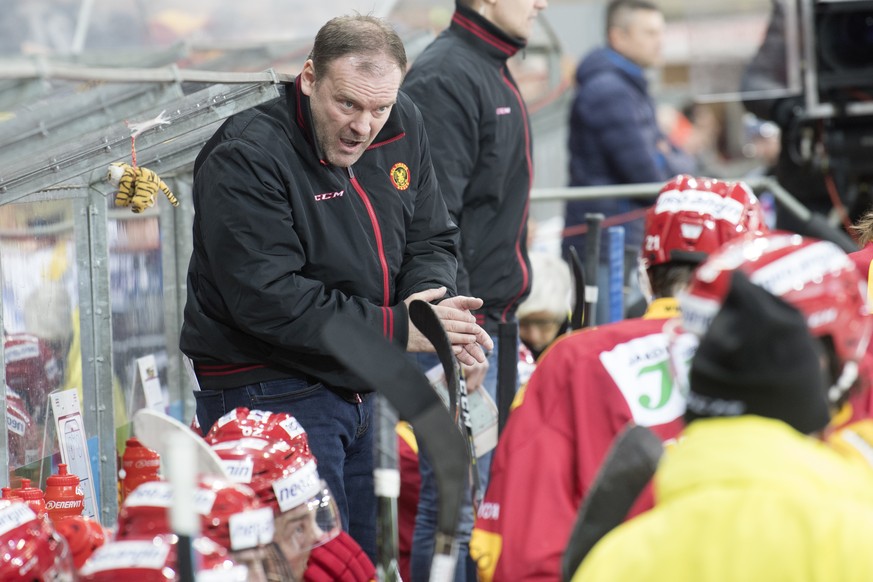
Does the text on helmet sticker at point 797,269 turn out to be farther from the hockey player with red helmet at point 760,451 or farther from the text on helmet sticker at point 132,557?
the text on helmet sticker at point 132,557

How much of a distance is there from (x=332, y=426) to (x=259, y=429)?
24.9 inches

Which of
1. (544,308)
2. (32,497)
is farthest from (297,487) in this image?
(544,308)

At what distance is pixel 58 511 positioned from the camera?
3.50 metres

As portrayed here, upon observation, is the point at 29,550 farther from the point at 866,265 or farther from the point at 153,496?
the point at 866,265

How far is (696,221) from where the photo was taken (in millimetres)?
3293

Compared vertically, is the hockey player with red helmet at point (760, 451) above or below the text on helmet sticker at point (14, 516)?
above

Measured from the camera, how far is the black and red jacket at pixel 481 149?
459 centimetres

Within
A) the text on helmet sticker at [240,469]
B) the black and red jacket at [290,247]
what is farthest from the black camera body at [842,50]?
the text on helmet sticker at [240,469]

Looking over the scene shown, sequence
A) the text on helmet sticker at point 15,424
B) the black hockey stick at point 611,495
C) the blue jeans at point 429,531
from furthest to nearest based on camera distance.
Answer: the blue jeans at point 429,531
the text on helmet sticker at point 15,424
the black hockey stick at point 611,495

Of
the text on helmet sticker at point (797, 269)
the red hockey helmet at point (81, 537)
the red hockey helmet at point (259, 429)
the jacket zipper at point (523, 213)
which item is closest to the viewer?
the text on helmet sticker at point (797, 269)

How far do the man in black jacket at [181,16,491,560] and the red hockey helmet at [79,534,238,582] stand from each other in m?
1.08

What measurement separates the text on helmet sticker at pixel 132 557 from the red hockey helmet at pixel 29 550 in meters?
0.20

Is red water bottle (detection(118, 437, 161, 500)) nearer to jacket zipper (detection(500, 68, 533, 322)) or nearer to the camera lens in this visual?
jacket zipper (detection(500, 68, 533, 322))

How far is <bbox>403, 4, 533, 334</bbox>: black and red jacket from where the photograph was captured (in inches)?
181
